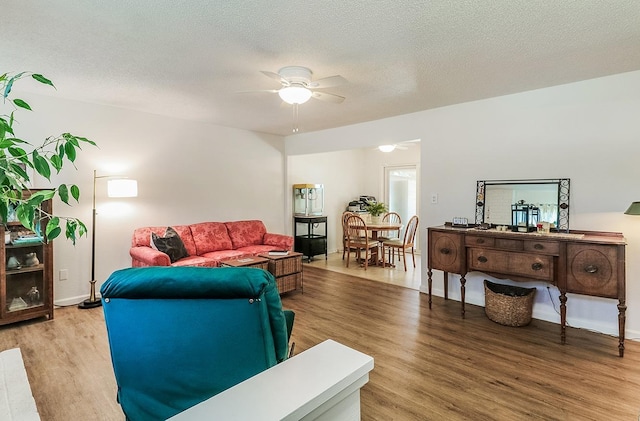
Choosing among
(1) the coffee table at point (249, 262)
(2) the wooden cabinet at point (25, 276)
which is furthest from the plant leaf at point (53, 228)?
(2) the wooden cabinet at point (25, 276)

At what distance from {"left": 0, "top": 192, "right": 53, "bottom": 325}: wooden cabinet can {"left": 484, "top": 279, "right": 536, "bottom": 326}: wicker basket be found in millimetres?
4393

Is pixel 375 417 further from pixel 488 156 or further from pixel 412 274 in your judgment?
pixel 412 274

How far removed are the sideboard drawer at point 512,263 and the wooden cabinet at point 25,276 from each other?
4211 mm

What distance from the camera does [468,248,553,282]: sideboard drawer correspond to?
2.90m

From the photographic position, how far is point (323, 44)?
2.32 m

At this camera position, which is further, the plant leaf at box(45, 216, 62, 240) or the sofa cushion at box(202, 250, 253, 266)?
the sofa cushion at box(202, 250, 253, 266)

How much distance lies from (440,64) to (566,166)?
1.66 meters

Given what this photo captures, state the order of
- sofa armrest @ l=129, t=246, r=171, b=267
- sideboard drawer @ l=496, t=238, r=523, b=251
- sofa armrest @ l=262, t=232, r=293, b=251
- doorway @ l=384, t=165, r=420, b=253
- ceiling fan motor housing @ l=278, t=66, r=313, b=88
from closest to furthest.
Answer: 1. ceiling fan motor housing @ l=278, t=66, r=313, b=88
2. sideboard drawer @ l=496, t=238, r=523, b=251
3. sofa armrest @ l=129, t=246, r=171, b=267
4. sofa armrest @ l=262, t=232, r=293, b=251
5. doorway @ l=384, t=165, r=420, b=253

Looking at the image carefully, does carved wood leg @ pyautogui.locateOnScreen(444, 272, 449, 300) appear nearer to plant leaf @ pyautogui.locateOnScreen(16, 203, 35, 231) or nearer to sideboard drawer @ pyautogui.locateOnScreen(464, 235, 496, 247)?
sideboard drawer @ pyautogui.locateOnScreen(464, 235, 496, 247)

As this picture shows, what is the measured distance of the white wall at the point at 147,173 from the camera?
147 inches

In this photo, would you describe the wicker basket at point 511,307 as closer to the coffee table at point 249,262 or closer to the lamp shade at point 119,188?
the coffee table at point 249,262

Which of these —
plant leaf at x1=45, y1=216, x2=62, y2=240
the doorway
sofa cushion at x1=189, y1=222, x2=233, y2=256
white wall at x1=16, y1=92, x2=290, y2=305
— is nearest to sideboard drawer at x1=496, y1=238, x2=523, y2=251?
plant leaf at x1=45, y1=216, x2=62, y2=240

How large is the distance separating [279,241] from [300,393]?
422cm

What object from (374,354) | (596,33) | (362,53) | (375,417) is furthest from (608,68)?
(375,417)
